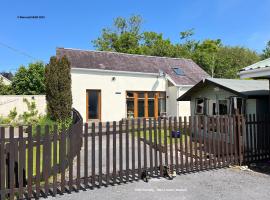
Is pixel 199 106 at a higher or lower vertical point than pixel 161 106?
lower

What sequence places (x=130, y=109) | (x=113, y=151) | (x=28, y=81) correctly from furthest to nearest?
(x=28, y=81) → (x=130, y=109) → (x=113, y=151)

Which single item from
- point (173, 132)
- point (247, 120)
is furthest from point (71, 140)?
point (247, 120)

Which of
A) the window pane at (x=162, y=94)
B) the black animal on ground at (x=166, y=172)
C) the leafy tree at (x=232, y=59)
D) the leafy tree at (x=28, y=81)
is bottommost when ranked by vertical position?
the black animal on ground at (x=166, y=172)

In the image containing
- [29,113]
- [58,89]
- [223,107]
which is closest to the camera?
[223,107]

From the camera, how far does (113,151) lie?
248 inches

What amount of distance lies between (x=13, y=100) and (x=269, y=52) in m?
37.6

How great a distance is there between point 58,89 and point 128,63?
8996 mm

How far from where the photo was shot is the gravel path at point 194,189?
17.8 ft

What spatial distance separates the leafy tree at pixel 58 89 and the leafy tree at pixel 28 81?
435 inches

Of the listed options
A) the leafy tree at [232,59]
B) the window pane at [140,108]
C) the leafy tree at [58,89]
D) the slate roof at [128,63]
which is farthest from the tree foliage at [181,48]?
the leafy tree at [58,89]

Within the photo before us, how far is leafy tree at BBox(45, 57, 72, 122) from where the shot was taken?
15789 mm

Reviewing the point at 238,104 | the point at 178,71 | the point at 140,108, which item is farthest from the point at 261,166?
the point at 178,71

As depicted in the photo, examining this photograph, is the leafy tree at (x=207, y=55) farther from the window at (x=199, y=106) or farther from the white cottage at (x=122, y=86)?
the window at (x=199, y=106)

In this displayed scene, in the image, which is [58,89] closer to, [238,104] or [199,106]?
[199,106]
